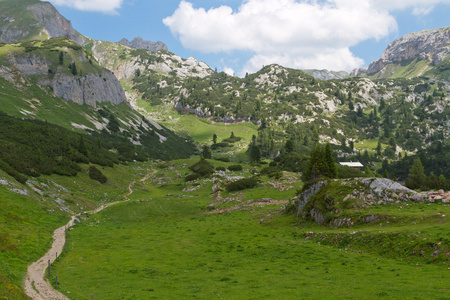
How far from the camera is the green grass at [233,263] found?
20812 millimetres

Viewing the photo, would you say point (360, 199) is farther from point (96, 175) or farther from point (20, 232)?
point (96, 175)

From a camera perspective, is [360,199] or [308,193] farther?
[308,193]

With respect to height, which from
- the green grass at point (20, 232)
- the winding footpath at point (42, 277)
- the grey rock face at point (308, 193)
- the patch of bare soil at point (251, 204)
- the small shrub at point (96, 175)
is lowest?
the winding footpath at point (42, 277)

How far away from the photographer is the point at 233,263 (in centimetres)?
3216

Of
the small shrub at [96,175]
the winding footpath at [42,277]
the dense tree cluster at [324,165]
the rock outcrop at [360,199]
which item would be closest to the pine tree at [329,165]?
the dense tree cluster at [324,165]

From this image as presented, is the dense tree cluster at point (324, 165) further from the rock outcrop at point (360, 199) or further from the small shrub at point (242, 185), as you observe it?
the rock outcrop at point (360, 199)

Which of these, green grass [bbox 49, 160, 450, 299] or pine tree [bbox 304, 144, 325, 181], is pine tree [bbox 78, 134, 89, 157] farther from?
pine tree [bbox 304, 144, 325, 181]

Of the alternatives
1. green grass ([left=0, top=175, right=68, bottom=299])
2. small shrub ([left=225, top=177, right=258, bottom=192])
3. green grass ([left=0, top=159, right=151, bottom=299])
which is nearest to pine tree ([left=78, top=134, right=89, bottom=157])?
green grass ([left=0, top=159, right=151, bottom=299])

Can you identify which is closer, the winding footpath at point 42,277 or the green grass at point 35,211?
the winding footpath at point 42,277

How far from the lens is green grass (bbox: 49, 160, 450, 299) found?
2081cm

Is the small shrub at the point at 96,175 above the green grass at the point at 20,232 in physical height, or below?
above

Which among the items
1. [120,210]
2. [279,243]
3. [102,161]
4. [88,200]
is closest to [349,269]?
[279,243]

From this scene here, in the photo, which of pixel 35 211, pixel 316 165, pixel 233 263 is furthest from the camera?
pixel 316 165

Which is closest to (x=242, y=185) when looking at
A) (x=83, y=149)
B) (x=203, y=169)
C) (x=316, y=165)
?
(x=316, y=165)
